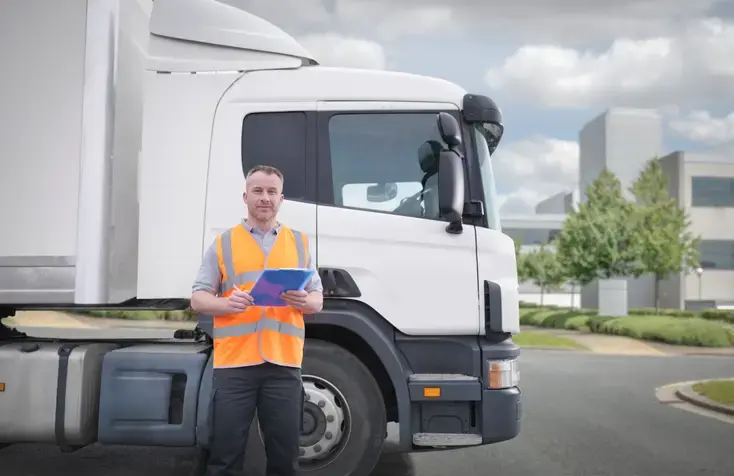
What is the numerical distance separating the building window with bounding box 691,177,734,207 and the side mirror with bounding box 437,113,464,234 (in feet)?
165

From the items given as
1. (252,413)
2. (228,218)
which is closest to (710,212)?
(228,218)

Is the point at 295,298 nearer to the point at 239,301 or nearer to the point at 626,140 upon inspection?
the point at 239,301

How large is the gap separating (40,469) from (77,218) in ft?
8.28

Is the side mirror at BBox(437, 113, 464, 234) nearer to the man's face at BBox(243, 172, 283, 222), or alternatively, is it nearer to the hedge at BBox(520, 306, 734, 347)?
the man's face at BBox(243, 172, 283, 222)

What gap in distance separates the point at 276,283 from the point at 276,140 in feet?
6.09

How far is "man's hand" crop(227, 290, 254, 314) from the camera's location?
3.67m

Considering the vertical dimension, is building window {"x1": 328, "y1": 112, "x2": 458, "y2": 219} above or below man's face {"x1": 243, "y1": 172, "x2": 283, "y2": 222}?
above

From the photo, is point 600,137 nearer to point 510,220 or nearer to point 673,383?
point 510,220

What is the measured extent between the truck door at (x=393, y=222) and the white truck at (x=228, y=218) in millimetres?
13

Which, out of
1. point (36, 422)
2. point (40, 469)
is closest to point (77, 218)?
point (36, 422)

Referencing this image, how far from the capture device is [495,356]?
5055 mm

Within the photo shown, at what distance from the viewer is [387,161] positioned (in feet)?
17.3

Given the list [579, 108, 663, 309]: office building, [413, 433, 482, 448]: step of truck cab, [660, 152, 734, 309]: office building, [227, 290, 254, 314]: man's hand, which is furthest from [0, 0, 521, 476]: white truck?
[579, 108, 663, 309]: office building

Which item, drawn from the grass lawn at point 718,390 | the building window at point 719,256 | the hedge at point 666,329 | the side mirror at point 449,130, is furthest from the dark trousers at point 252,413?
the building window at point 719,256
